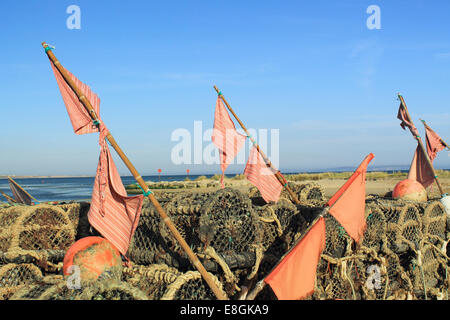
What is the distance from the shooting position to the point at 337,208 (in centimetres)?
310

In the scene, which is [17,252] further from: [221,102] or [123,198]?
[221,102]

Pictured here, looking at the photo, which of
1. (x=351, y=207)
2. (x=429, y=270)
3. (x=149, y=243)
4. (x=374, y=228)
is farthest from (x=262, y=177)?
(x=351, y=207)

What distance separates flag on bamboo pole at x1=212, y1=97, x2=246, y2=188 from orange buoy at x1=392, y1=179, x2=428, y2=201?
3344 millimetres

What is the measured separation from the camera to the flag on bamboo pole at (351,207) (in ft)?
10.2

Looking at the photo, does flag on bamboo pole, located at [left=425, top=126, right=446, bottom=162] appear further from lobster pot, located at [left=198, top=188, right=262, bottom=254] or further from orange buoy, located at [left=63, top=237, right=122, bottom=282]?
orange buoy, located at [left=63, top=237, right=122, bottom=282]

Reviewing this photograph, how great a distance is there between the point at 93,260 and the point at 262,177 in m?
3.38

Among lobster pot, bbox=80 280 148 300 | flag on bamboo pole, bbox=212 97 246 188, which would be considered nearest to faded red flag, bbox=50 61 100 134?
lobster pot, bbox=80 280 148 300

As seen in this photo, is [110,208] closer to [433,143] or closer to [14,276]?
[14,276]

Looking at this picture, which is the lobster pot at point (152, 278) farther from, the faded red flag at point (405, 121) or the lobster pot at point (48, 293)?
the faded red flag at point (405, 121)

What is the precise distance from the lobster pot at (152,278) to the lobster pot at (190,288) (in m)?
0.11

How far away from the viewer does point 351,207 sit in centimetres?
315

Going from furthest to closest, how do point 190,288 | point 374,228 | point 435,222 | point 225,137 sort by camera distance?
point 225,137
point 435,222
point 374,228
point 190,288
